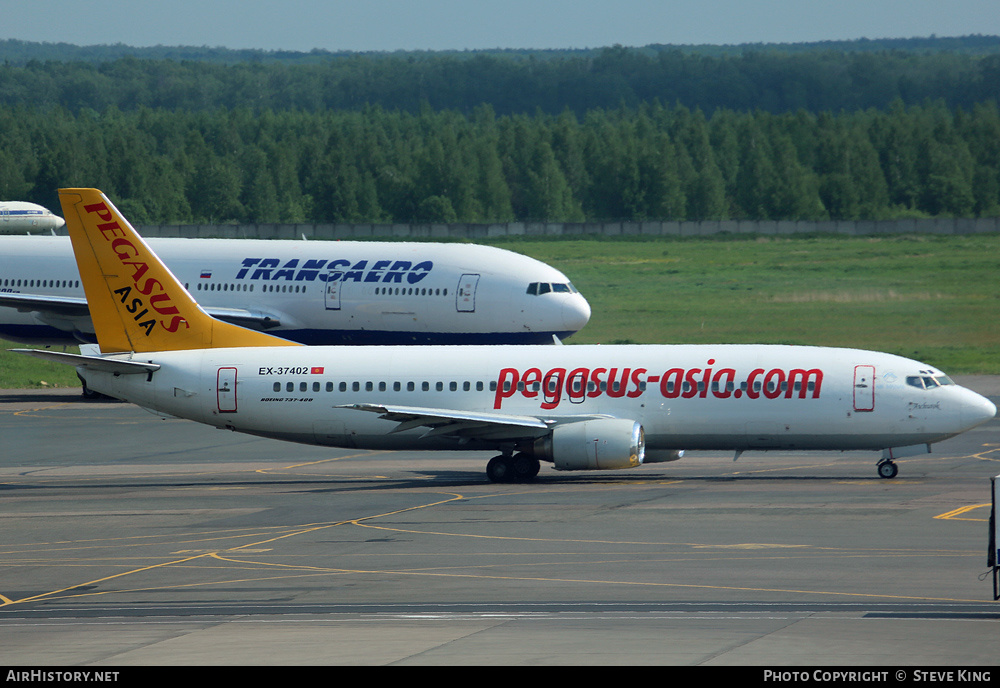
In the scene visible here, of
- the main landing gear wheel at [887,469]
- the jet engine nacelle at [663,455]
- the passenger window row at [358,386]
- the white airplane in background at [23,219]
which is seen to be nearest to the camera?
the main landing gear wheel at [887,469]

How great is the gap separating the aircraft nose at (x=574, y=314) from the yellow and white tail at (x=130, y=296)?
18856mm

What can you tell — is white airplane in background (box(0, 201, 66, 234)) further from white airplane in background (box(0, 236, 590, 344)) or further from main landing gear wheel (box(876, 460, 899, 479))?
main landing gear wheel (box(876, 460, 899, 479))

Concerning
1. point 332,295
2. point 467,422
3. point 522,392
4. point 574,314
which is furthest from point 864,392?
point 332,295

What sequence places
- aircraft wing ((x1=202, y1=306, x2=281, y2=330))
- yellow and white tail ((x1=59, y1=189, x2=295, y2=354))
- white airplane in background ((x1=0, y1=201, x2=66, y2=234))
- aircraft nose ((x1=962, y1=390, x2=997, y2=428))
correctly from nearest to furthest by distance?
aircraft nose ((x1=962, y1=390, x2=997, y2=428)) < yellow and white tail ((x1=59, y1=189, x2=295, y2=354)) < aircraft wing ((x1=202, y1=306, x2=281, y2=330)) < white airplane in background ((x1=0, y1=201, x2=66, y2=234))

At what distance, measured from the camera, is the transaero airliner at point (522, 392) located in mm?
39375

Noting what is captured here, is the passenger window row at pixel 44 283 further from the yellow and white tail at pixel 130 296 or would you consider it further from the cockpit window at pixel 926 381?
the cockpit window at pixel 926 381

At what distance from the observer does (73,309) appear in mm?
61156

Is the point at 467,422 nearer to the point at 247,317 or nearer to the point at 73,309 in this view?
the point at 247,317

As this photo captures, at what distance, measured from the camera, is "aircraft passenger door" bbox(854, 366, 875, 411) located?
1539 inches

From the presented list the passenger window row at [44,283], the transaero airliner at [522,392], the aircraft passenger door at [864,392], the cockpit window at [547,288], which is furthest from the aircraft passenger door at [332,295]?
the aircraft passenger door at [864,392]

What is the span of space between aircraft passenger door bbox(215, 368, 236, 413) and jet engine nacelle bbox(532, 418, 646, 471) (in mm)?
9857

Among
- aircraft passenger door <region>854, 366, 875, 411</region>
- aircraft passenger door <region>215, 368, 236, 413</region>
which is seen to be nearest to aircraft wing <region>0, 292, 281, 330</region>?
aircraft passenger door <region>215, 368, 236, 413</region>

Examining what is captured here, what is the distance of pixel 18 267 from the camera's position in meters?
64.2
